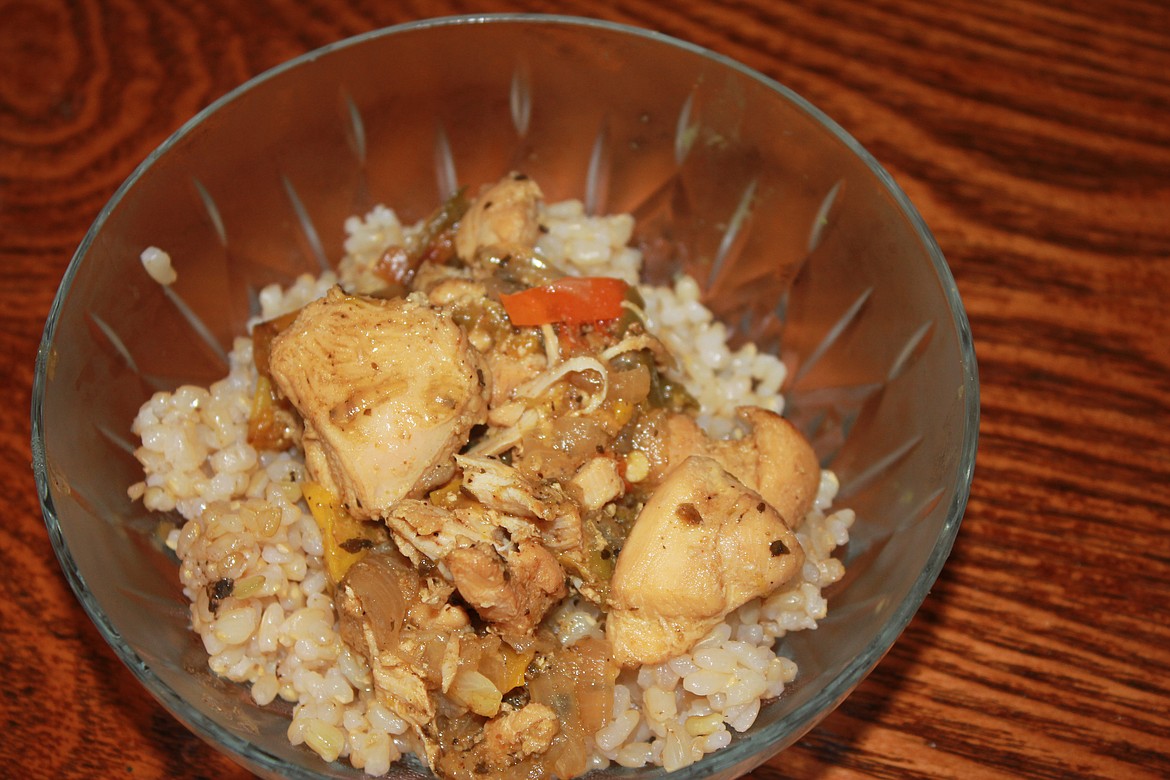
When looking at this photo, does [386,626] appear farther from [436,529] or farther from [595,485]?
[595,485]

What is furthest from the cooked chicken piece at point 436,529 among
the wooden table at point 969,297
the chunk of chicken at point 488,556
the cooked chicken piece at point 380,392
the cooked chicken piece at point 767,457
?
the wooden table at point 969,297

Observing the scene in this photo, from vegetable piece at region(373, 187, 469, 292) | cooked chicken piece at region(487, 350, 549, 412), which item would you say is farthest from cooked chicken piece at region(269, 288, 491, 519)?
vegetable piece at region(373, 187, 469, 292)

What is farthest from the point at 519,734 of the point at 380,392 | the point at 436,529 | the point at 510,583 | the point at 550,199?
the point at 550,199

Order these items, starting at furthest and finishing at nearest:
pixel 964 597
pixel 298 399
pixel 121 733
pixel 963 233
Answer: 1. pixel 963 233
2. pixel 964 597
3. pixel 121 733
4. pixel 298 399

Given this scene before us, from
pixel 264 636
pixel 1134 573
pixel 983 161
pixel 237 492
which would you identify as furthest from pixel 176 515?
pixel 983 161

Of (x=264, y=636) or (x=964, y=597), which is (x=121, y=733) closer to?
(x=264, y=636)

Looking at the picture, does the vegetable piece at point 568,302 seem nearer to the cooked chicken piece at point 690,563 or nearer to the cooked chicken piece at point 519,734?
the cooked chicken piece at point 690,563

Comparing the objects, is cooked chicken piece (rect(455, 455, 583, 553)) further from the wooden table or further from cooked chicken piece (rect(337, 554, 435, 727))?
the wooden table
